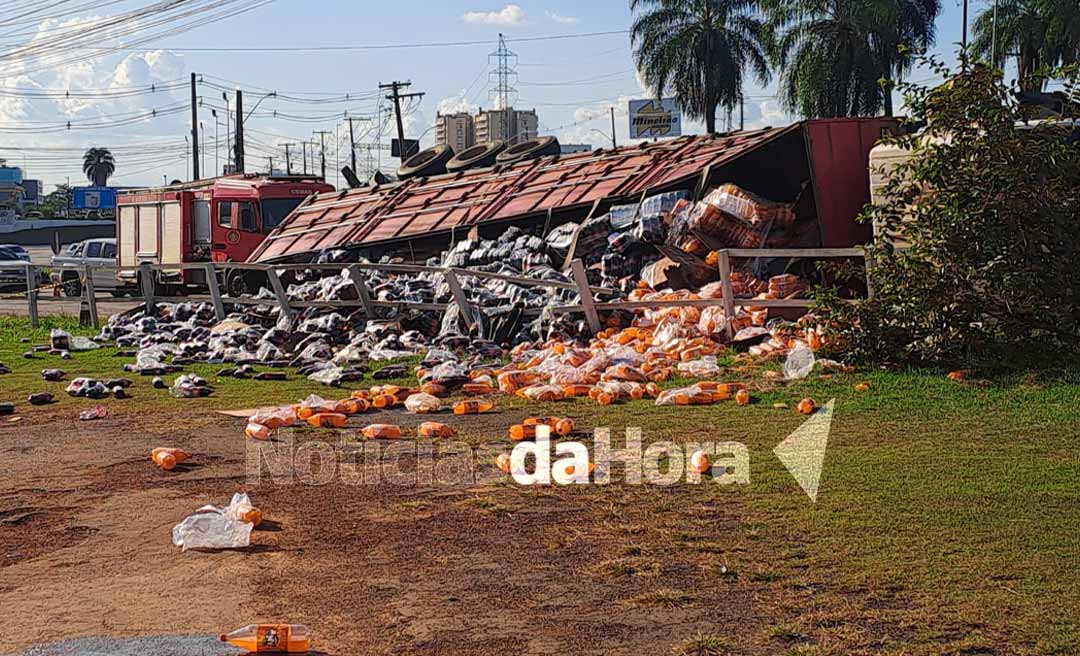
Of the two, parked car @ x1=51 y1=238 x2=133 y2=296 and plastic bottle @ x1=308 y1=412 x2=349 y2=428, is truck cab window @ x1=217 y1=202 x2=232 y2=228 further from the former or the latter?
plastic bottle @ x1=308 y1=412 x2=349 y2=428

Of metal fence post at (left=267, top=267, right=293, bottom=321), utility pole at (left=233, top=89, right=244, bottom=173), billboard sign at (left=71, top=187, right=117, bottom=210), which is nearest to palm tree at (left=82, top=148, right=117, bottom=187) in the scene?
billboard sign at (left=71, top=187, right=117, bottom=210)

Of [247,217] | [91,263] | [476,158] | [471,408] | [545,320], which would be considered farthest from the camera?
[91,263]

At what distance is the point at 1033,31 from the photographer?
48656mm

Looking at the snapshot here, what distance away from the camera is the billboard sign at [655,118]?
2078 inches

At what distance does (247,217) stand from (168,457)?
20112mm

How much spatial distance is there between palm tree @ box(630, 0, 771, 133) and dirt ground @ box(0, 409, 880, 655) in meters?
44.9

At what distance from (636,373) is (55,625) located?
7037 millimetres

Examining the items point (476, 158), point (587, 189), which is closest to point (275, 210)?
point (476, 158)

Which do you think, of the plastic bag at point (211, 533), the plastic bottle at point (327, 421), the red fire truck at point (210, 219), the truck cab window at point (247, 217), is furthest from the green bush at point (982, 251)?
the truck cab window at point (247, 217)

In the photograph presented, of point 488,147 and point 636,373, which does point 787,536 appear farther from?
point 488,147

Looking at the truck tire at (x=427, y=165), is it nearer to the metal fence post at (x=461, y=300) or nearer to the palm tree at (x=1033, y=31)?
the metal fence post at (x=461, y=300)

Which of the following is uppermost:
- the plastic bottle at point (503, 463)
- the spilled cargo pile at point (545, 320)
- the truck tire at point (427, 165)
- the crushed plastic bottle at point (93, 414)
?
the truck tire at point (427, 165)

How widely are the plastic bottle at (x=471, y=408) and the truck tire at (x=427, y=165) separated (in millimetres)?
16953

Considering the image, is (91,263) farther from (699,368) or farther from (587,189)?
(699,368)
